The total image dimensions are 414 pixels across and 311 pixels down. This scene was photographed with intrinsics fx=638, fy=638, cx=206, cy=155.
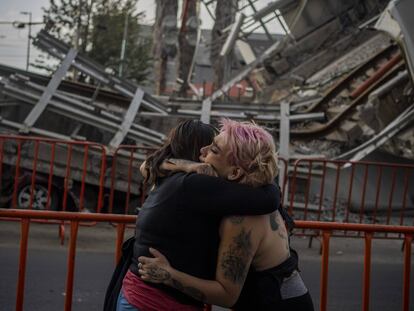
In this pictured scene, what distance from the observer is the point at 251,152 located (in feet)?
7.60

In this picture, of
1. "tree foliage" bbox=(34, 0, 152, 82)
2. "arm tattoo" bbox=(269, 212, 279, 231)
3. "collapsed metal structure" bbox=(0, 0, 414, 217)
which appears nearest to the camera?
"arm tattoo" bbox=(269, 212, 279, 231)

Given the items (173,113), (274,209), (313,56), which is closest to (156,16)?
(313,56)

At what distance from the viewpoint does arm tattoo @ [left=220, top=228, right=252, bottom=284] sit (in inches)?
90.8

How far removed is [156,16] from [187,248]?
53.4 ft

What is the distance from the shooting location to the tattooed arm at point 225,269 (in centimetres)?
231

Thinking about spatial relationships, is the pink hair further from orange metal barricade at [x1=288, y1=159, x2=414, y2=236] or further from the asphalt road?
orange metal barricade at [x1=288, y1=159, x2=414, y2=236]

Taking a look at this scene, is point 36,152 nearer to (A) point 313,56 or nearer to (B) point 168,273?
(B) point 168,273

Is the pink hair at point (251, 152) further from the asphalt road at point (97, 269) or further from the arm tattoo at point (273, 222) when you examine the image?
the asphalt road at point (97, 269)

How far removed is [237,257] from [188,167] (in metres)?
0.38

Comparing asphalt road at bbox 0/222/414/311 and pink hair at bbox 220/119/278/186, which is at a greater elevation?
pink hair at bbox 220/119/278/186

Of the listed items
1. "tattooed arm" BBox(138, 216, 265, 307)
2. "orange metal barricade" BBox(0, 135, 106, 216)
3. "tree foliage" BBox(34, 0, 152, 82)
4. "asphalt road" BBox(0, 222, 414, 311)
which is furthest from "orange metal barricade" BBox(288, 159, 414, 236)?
"tree foliage" BBox(34, 0, 152, 82)

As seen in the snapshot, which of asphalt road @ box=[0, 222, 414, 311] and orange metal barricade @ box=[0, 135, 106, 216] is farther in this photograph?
orange metal barricade @ box=[0, 135, 106, 216]

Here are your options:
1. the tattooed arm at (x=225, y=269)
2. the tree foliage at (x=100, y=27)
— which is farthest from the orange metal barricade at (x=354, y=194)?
the tree foliage at (x=100, y=27)

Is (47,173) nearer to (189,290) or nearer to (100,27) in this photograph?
(189,290)
